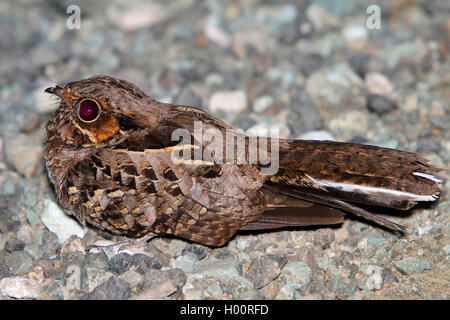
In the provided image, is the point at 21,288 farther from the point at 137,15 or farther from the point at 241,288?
the point at 137,15

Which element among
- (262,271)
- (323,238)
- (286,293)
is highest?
(323,238)

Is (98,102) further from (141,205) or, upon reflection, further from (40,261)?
(40,261)

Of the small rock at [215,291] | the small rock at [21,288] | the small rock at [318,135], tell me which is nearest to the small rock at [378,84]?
the small rock at [318,135]

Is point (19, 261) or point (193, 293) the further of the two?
point (19, 261)

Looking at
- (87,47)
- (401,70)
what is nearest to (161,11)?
(87,47)

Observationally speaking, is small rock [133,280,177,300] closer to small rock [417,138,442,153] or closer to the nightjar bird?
the nightjar bird

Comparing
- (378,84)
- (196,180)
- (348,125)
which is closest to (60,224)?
(196,180)
